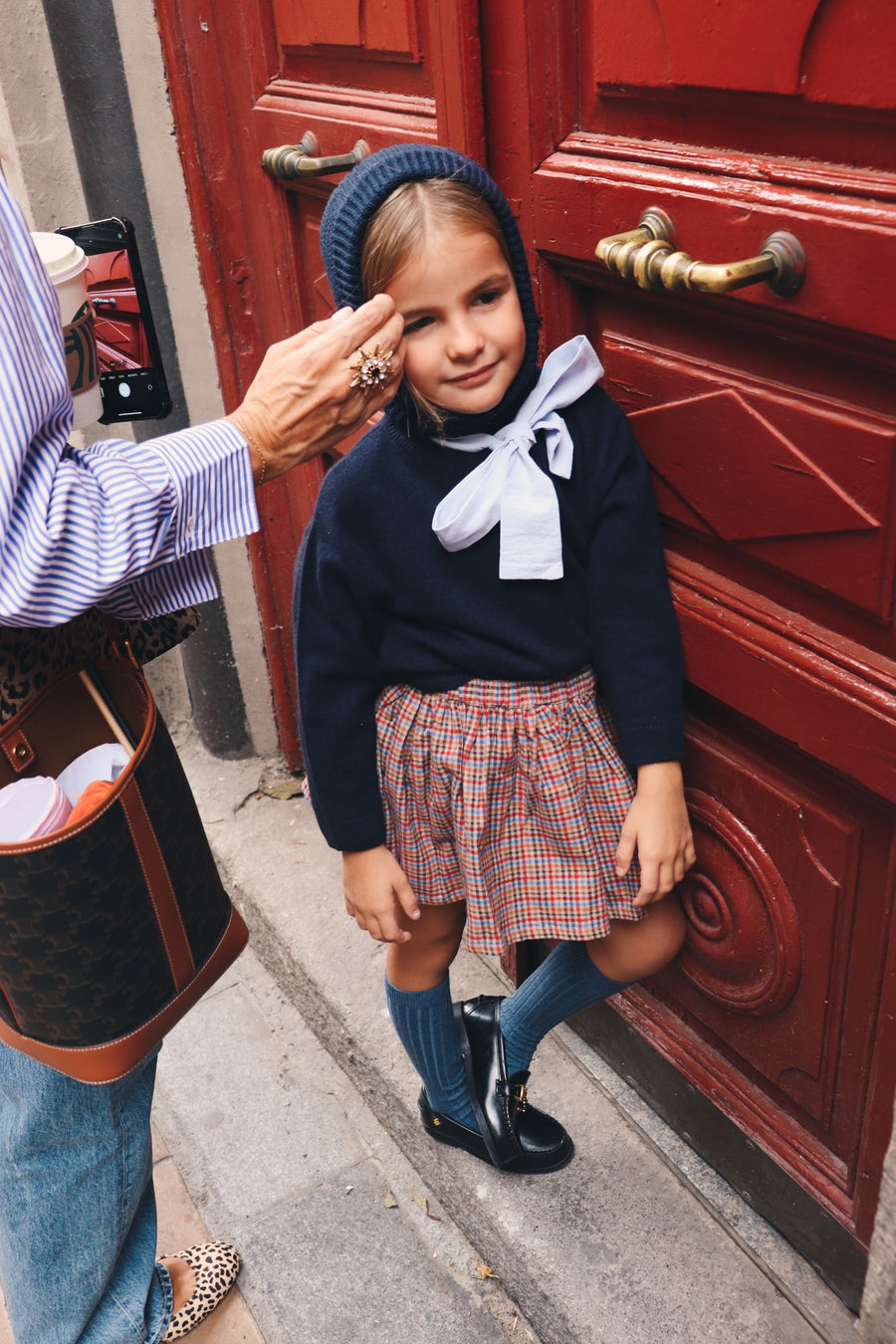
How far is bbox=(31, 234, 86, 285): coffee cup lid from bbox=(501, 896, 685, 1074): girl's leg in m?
1.13

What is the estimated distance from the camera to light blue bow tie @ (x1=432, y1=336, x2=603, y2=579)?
1374mm

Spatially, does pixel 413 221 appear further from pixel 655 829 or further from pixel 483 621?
pixel 655 829

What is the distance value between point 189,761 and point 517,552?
6.33ft

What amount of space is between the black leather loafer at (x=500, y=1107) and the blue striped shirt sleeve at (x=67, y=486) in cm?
103

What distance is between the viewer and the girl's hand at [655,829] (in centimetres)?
148

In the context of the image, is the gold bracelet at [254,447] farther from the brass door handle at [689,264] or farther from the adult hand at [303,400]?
the brass door handle at [689,264]

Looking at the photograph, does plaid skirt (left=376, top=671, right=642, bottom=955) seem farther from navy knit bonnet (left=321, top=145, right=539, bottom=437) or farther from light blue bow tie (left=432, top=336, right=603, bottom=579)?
navy knit bonnet (left=321, top=145, right=539, bottom=437)

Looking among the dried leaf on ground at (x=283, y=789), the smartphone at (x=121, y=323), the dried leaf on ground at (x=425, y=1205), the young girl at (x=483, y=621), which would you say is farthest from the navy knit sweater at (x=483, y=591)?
the dried leaf on ground at (x=283, y=789)

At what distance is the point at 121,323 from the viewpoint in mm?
1743

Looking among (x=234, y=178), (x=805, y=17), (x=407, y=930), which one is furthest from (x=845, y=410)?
(x=234, y=178)

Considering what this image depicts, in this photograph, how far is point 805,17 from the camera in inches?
41.5

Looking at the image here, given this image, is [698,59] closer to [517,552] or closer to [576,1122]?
[517,552]

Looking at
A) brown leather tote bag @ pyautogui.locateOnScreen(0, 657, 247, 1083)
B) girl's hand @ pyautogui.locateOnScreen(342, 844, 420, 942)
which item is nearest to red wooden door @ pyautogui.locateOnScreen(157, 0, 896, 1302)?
girl's hand @ pyautogui.locateOnScreen(342, 844, 420, 942)

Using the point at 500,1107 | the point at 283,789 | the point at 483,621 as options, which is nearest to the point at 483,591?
the point at 483,621
